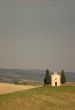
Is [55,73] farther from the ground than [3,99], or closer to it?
farther from the ground

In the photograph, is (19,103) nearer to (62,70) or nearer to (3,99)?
(3,99)

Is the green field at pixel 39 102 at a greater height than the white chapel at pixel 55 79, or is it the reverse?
the white chapel at pixel 55 79

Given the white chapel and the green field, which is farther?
the white chapel

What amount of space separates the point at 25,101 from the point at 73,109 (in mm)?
5991

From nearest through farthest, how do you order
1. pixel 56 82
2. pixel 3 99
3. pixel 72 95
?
pixel 3 99 < pixel 72 95 < pixel 56 82

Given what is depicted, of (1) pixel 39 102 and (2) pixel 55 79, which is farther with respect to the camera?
(2) pixel 55 79

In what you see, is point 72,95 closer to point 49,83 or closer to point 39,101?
point 39,101

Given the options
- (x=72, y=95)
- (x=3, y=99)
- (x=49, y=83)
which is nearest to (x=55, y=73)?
(x=49, y=83)

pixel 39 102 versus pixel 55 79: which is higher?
pixel 55 79

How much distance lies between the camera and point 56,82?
7462 centimetres

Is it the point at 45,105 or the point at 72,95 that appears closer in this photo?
the point at 45,105

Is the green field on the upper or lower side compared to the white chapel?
lower

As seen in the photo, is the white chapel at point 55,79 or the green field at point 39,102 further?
the white chapel at point 55,79

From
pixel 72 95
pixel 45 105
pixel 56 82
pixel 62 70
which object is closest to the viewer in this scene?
pixel 45 105
